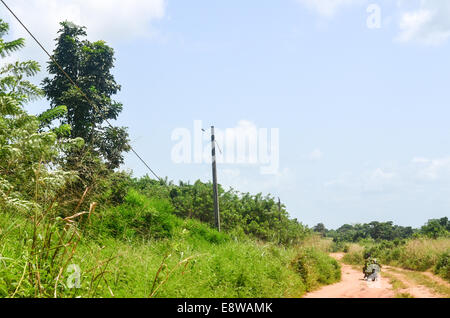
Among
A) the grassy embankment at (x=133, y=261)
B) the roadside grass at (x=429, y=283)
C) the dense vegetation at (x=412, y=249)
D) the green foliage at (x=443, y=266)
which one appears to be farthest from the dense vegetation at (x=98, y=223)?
A: the dense vegetation at (x=412, y=249)

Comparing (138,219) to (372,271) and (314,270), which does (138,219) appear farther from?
(372,271)

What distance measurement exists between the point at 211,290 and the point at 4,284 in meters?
3.59

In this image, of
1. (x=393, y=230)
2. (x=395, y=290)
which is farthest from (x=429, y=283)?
(x=393, y=230)

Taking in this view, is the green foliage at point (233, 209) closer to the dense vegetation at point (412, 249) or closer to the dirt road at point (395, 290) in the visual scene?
the dense vegetation at point (412, 249)

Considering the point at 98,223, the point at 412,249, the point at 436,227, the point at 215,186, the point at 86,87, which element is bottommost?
the point at 412,249

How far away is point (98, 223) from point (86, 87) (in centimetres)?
1279

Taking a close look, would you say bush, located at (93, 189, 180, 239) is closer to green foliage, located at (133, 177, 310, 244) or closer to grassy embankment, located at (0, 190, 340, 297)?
grassy embankment, located at (0, 190, 340, 297)

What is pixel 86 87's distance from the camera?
69.4 feet

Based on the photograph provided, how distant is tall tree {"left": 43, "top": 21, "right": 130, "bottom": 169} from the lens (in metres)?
19.8

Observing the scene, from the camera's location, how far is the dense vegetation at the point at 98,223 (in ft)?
15.3

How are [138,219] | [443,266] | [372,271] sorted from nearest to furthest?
[138,219]
[443,266]
[372,271]

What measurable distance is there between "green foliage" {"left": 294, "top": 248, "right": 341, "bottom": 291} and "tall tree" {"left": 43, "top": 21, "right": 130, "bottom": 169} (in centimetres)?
1083
